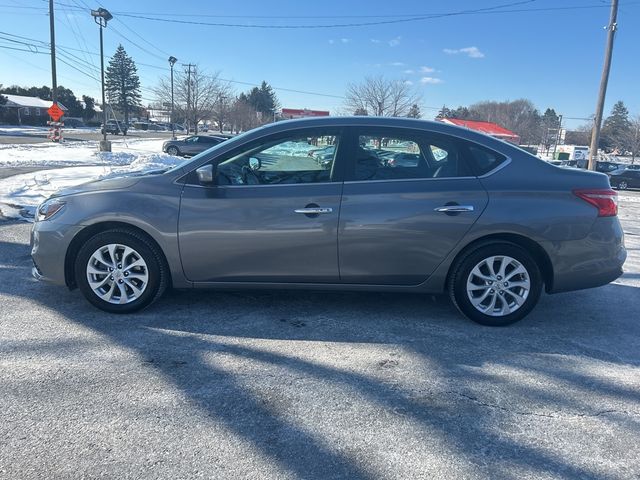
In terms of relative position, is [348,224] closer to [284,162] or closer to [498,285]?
[284,162]

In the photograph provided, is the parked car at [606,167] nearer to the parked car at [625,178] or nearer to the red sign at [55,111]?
the parked car at [625,178]

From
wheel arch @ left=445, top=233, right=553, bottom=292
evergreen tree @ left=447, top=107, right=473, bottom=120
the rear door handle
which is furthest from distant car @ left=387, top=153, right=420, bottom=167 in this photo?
evergreen tree @ left=447, top=107, right=473, bottom=120

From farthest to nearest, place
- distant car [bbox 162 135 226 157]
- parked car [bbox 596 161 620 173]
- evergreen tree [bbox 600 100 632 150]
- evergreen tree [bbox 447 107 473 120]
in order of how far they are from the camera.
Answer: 1. evergreen tree [bbox 447 107 473 120]
2. evergreen tree [bbox 600 100 632 150]
3. parked car [bbox 596 161 620 173]
4. distant car [bbox 162 135 226 157]

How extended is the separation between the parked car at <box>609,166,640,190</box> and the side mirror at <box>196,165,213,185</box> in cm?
2936

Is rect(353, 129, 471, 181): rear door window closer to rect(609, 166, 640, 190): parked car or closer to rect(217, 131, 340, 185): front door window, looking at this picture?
rect(217, 131, 340, 185): front door window

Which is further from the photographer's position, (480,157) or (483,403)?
(480,157)

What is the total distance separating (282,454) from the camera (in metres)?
2.41

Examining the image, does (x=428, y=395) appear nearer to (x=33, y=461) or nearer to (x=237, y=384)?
(x=237, y=384)

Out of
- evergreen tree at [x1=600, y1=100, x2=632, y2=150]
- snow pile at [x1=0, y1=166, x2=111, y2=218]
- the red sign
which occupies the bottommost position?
snow pile at [x1=0, y1=166, x2=111, y2=218]

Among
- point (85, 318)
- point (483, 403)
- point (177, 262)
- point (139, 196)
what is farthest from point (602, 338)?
point (85, 318)

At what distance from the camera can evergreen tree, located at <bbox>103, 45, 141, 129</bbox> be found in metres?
95.2

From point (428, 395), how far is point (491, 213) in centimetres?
163

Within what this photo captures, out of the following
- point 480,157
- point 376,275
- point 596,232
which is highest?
point 480,157

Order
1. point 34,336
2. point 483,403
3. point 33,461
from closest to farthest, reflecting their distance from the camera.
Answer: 1. point 33,461
2. point 483,403
3. point 34,336
